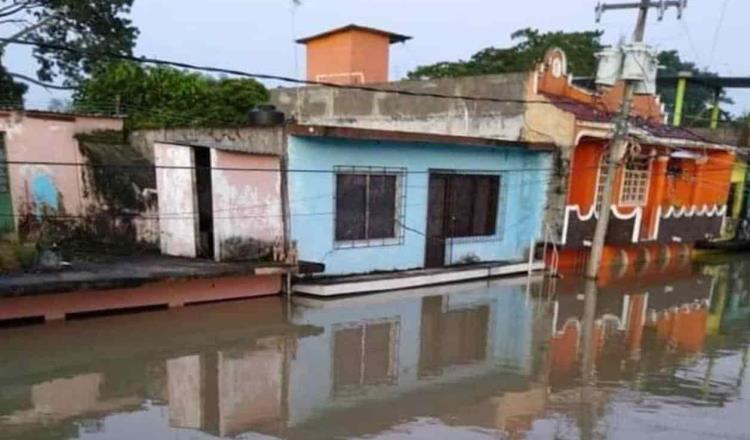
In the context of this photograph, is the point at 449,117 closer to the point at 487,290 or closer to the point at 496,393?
the point at 487,290

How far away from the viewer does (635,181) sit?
728 inches

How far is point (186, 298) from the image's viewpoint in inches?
414

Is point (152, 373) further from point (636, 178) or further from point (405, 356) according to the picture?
point (636, 178)

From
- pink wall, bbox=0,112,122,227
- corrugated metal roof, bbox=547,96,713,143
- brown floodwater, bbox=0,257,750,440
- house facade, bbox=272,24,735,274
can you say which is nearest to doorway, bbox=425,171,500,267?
house facade, bbox=272,24,735,274

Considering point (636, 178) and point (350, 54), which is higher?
point (350, 54)

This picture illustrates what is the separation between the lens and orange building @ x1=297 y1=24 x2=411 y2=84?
78.8 ft

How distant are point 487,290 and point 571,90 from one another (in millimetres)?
6639

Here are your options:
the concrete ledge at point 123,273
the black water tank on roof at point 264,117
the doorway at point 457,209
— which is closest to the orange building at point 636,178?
the doorway at point 457,209

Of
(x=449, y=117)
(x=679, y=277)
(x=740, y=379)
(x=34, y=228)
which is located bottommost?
(x=679, y=277)

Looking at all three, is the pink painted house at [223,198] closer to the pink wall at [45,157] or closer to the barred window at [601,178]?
the pink wall at [45,157]

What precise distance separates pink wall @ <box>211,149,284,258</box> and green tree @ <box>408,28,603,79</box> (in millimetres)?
22948

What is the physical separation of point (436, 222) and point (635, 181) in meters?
7.22

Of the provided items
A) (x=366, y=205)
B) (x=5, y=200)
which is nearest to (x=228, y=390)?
(x=366, y=205)

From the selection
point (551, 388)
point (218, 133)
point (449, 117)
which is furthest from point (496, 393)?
point (449, 117)
